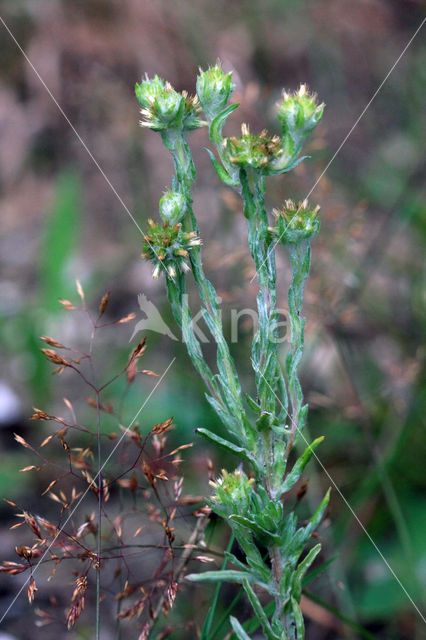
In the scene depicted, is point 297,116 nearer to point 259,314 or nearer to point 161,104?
point 161,104

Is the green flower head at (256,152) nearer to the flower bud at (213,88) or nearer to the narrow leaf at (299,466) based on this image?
the flower bud at (213,88)

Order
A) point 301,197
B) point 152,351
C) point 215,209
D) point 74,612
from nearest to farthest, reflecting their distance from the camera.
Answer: point 74,612, point 301,197, point 152,351, point 215,209

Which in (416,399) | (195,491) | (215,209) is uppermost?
(215,209)

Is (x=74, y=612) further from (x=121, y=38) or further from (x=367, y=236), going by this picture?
(x=121, y=38)

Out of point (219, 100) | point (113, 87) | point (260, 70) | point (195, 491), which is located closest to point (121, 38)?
point (113, 87)

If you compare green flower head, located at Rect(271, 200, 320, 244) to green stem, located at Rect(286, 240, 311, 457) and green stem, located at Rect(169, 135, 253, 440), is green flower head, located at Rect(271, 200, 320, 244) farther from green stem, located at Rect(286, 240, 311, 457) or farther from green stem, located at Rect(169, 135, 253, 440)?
green stem, located at Rect(169, 135, 253, 440)

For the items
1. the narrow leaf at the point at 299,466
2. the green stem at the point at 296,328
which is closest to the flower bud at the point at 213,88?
the green stem at the point at 296,328
